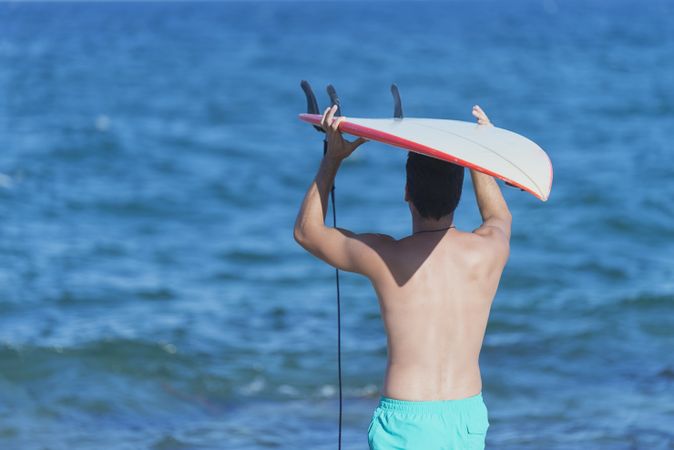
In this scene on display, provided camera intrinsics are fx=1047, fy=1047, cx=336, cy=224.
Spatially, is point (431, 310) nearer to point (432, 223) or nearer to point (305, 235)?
point (432, 223)

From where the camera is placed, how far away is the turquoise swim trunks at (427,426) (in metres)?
3.06

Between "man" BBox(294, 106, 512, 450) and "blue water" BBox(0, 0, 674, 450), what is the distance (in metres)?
3.27

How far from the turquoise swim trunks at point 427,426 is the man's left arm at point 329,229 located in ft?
1.38

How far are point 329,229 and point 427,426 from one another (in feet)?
2.17

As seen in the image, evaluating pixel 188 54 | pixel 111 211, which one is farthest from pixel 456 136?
pixel 188 54

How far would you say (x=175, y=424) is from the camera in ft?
22.5

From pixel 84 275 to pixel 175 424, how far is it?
406 cm

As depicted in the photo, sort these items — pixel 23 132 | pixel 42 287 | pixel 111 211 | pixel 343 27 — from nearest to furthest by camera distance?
1. pixel 42 287
2. pixel 111 211
3. pixel 23 132
4. pixel 343 27

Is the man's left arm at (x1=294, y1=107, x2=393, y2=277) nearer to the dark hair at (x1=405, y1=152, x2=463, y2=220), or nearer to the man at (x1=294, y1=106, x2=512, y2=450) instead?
the man at (x1=294, y1=106, x2=512, y2=450)

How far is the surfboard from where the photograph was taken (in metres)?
2.97

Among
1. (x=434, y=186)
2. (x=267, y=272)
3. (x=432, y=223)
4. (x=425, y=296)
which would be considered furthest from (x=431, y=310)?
(x=267, y=272)

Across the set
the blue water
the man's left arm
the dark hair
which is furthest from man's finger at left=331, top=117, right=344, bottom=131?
the blue water

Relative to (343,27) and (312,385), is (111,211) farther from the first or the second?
(343,27)

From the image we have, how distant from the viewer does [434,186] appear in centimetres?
315
